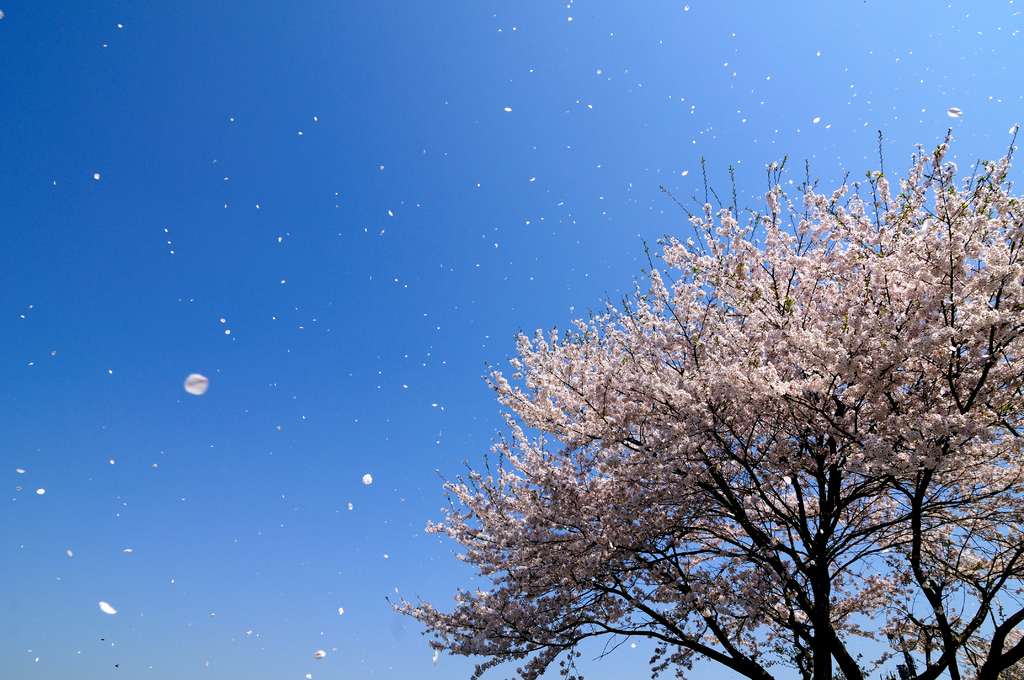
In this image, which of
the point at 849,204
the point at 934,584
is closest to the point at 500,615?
the point at 934,584

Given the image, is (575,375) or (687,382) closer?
(687,382)

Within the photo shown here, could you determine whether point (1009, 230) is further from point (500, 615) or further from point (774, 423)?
point (500, 615)

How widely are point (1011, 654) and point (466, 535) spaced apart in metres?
7.54

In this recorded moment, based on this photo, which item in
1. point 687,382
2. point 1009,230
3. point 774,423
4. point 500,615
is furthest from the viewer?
point 500,615

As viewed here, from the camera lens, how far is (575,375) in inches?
309

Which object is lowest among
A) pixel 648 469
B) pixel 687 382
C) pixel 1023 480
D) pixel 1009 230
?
pixel 1023 480

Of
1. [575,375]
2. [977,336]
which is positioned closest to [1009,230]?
[977,336]

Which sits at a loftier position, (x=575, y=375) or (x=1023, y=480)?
(x=575, y=375)

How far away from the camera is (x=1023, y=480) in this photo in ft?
18.7

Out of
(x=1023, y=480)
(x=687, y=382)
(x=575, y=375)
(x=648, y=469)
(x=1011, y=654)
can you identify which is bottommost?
(x=1011, y=654)

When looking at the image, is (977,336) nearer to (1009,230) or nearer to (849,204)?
(1009,230)

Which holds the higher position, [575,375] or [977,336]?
[575,375]

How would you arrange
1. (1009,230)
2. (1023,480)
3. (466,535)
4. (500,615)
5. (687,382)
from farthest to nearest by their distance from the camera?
(466,535) → (500,615) → (687,382) → (1023,480) → (1009,230)

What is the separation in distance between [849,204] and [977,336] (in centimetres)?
255
